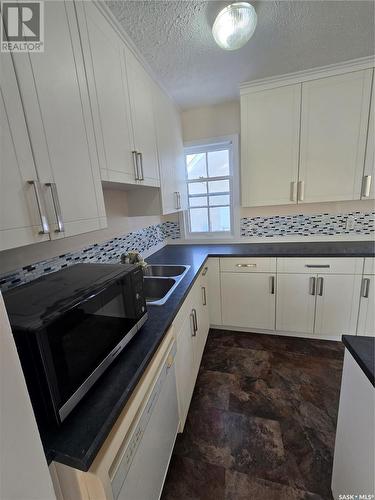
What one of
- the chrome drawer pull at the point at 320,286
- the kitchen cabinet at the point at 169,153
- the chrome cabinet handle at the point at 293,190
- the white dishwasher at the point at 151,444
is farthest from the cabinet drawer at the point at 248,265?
the white dishwasher at the point at 151,444

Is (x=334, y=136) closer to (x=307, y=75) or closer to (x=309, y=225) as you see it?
(x=307, y=75)

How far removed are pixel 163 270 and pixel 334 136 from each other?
6.27 ft

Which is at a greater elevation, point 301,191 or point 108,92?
point 108,92

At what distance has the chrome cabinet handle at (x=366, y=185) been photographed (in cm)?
188

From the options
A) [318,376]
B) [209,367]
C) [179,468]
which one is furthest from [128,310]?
[318,376]

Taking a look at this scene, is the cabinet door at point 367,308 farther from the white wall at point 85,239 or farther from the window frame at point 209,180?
the white wall at point 85,239

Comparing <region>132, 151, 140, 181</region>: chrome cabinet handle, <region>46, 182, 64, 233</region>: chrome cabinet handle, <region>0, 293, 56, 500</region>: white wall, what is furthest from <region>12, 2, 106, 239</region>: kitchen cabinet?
<region>0, 293, 56, 500</region>: white wall

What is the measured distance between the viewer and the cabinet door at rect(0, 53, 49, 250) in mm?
634

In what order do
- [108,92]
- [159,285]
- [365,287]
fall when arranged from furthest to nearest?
[365,287]
[159,285]
[108,92]

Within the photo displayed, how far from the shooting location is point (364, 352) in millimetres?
784

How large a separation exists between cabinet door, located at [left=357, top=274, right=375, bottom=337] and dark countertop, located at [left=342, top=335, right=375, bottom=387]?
4.38ft

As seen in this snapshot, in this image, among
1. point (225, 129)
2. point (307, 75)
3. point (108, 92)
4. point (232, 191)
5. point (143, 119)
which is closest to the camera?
point (108, 92)

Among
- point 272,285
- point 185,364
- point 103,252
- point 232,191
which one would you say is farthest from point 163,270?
point 232,191

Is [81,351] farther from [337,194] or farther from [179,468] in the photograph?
[337,194]
